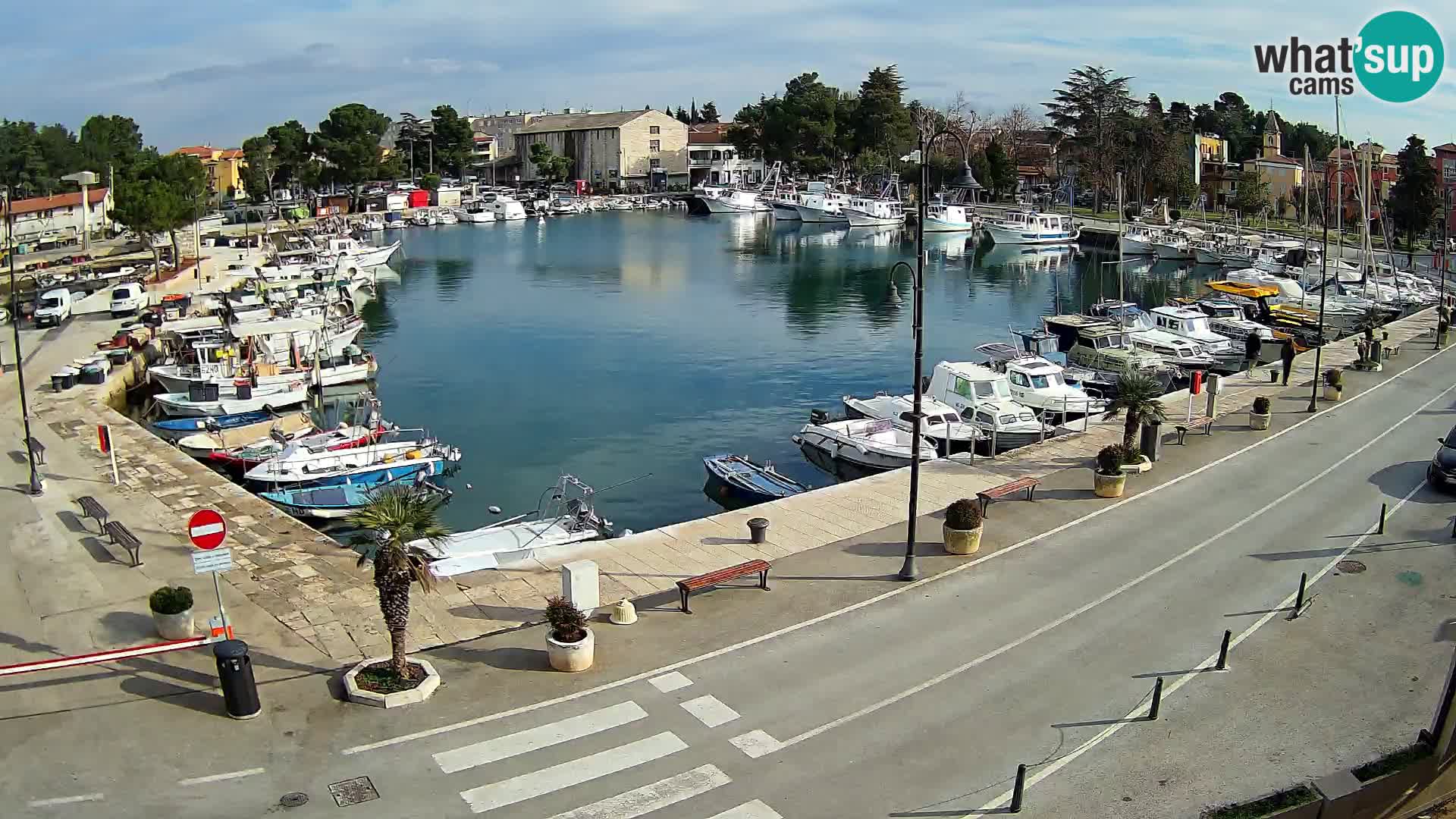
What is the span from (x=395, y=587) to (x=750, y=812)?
5.72 meters

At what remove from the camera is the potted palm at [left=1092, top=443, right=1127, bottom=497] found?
81.3 feet

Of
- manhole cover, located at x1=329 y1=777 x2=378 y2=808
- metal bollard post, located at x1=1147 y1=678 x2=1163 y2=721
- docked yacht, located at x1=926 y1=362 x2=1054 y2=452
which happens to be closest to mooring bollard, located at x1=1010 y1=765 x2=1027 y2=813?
metal bollard post, located at x1=1147 y1=678 x2=1163 y2=721

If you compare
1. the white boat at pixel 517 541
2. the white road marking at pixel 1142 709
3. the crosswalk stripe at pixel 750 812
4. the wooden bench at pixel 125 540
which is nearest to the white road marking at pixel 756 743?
the crosswalk stripe at pixel 750 812

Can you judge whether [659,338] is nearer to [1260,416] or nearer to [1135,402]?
[1260,416]

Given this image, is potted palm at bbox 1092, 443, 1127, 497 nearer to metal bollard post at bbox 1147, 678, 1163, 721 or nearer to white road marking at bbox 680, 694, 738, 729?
metal bollard post at bbox 1147, 678, 1163, 721

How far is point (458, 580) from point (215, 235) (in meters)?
93.9

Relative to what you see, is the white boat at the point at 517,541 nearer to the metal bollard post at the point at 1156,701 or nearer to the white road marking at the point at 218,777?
the white road marking at the point at 218,777

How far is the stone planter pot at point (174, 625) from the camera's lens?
17500 mm

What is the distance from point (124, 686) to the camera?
15.9m

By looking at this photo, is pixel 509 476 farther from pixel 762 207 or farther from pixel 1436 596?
pixel 762 207

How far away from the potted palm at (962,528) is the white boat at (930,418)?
10.4m

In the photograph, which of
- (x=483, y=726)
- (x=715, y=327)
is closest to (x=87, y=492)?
(x=483, y=726)

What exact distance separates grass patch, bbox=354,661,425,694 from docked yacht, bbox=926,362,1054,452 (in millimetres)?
21002

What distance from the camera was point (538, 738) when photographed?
1445 cm
